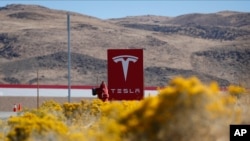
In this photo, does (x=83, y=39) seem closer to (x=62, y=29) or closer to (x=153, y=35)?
(x=62, y=29)

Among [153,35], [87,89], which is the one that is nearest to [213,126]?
[87,89]

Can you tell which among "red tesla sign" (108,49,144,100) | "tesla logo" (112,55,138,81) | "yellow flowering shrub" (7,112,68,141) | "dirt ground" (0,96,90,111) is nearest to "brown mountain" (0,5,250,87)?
"dirt ground" (0,96,90,111)

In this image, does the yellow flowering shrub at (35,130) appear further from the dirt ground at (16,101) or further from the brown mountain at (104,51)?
the brown mountain at (104,51)

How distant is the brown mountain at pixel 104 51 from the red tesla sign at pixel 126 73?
60934mm

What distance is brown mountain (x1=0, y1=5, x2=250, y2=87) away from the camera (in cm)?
9062

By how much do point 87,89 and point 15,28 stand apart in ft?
247

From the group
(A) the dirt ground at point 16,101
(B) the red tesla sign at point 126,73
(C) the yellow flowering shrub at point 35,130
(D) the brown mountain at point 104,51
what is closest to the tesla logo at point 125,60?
(B) the red tesla sign at point 126,73

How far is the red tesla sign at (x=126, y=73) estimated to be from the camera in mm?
18031

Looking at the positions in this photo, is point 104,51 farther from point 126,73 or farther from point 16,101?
point 126,73

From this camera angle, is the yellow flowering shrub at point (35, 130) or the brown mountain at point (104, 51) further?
the brown mountain at point (104, 51)

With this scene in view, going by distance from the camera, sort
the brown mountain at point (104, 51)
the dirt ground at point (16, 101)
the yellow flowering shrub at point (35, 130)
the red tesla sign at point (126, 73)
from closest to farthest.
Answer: the yellow flowering shrub at point (35, 130), the red tesla sign at point (126, 73), the dirt ground at point (16, 101), the brown mountain at point (104, 51)

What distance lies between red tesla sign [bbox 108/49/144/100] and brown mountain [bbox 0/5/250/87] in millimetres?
60934

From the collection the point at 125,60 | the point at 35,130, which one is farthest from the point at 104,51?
the point at 35,130

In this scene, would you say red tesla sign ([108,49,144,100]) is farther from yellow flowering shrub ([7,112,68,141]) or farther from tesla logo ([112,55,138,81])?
yellow flowering shrub ([7,112,68,141])
